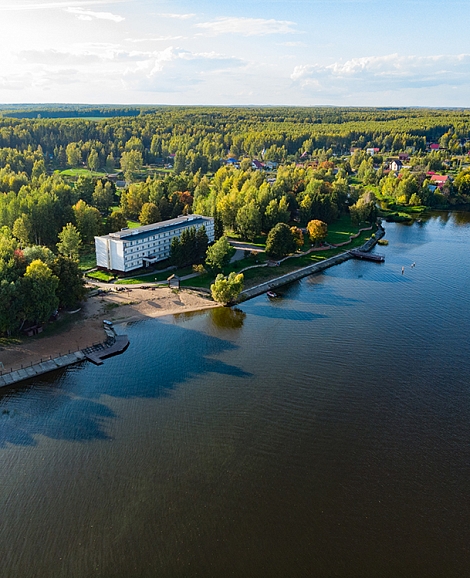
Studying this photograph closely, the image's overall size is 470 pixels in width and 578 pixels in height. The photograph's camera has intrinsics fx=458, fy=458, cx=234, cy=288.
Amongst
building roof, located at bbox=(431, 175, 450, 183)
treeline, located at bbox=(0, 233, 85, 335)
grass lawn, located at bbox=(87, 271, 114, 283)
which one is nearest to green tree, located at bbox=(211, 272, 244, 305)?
grass lawn, located at bbox=(87, 271, 114, 283)

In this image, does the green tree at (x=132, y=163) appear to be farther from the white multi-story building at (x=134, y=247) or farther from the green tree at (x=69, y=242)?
the green tree at (x=69, y=242)

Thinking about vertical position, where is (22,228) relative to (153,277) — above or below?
above

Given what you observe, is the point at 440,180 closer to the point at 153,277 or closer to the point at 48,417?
the point at 153,277

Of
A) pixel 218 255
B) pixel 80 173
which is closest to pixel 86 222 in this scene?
pixel 218 255

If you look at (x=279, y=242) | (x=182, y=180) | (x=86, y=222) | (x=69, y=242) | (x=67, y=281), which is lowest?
(x=67, y=281)

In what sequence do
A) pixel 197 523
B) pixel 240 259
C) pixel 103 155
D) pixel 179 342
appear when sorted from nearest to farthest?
pixel 197 523 < pixel 179 342 < pixel 240 259 < pixel 103 155

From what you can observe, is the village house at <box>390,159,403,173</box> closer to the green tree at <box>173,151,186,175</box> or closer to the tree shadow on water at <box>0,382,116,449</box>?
the green tree at <box>173,151,186,175</box>

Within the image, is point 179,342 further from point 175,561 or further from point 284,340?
point 175,561

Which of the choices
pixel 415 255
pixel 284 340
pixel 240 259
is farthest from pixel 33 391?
pixel 415 255

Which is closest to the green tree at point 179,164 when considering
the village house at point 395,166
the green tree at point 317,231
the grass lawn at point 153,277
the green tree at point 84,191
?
the green tree at point 84,191
